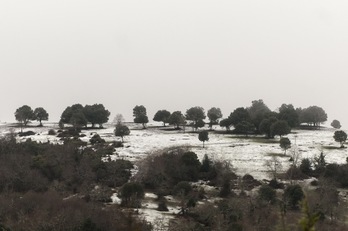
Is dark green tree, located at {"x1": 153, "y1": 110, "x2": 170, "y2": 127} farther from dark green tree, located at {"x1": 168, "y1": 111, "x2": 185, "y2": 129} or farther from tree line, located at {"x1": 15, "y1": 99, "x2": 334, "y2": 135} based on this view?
dark green tree, located at {"x1": 168, "y1": 111, "x2": 185, "y2": 129}

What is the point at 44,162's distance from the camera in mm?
67250

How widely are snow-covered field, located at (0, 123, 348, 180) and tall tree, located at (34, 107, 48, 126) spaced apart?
796 inches

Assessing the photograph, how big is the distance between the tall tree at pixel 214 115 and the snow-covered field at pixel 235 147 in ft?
66.4

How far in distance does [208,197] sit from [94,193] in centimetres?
1826

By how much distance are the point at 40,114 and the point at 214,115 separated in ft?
222

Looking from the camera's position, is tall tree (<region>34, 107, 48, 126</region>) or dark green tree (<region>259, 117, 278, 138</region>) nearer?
dark green tree (<region>259, 117, 278, 138</region>)

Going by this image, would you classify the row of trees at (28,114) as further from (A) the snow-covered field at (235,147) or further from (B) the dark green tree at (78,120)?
(B) the dark green tree at (78,120)

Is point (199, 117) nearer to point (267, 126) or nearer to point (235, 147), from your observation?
point (267, 126)

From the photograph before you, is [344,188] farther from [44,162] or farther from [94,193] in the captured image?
[44,162]

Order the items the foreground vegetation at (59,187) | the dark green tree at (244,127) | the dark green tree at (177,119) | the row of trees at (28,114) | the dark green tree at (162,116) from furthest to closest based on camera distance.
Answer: the dark green tree at (162,116) < the row of trees at (28,114) < the dark green tree at (177,119) < the dark green tree at (244,127) < the foreground vegetation at (59,187)

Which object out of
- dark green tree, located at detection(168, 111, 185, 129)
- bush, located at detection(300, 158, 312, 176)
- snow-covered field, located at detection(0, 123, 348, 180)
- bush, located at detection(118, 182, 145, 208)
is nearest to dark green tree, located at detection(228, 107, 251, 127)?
snow-covered field, located at detection(0, 123, 348, 180)

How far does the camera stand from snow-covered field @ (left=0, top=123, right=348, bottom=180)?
7450 centimetres

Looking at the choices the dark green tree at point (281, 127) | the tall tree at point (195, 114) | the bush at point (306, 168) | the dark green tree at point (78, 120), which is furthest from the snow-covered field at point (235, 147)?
the tall tree at point (195, 114)

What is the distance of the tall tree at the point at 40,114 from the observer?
13300cm
